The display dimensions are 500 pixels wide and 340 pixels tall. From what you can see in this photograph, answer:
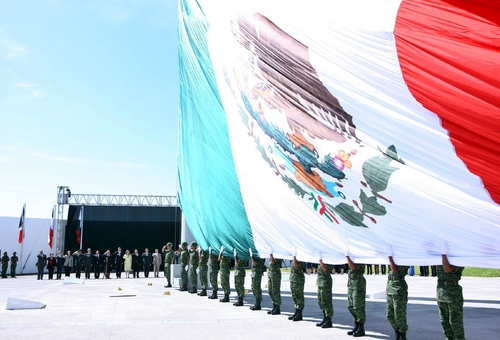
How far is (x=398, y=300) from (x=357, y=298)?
1.01 metres

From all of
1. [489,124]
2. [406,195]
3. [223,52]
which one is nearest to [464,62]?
[489,124]

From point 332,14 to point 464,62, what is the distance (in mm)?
2374

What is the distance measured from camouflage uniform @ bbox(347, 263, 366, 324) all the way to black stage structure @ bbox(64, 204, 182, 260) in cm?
2714

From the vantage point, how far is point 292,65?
748 cm

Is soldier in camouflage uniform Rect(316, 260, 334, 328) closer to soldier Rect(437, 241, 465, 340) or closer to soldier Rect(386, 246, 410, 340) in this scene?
soldier Rect(386, 246, 410, 340)

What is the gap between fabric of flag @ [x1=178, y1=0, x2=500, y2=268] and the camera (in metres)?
4.86

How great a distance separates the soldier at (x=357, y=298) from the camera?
8.02 meters

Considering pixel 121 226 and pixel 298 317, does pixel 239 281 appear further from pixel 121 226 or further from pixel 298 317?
pixel 121 226

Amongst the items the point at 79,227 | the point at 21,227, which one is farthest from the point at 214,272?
the point at 79,227

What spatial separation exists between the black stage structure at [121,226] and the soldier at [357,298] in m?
27.1

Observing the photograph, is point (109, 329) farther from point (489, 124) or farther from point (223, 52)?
point (489, 124)

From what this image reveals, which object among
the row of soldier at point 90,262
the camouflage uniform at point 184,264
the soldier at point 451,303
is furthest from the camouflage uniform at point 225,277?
the row of soldier at point 90,262

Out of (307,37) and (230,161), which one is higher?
(307,37)

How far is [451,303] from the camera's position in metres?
6.40
